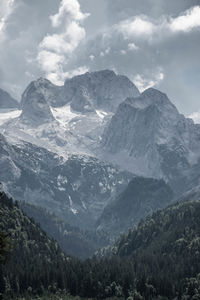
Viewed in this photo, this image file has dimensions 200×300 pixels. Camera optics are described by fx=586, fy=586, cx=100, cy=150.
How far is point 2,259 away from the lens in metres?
92.9

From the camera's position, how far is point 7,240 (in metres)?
93.2

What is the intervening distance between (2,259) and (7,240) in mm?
3068
